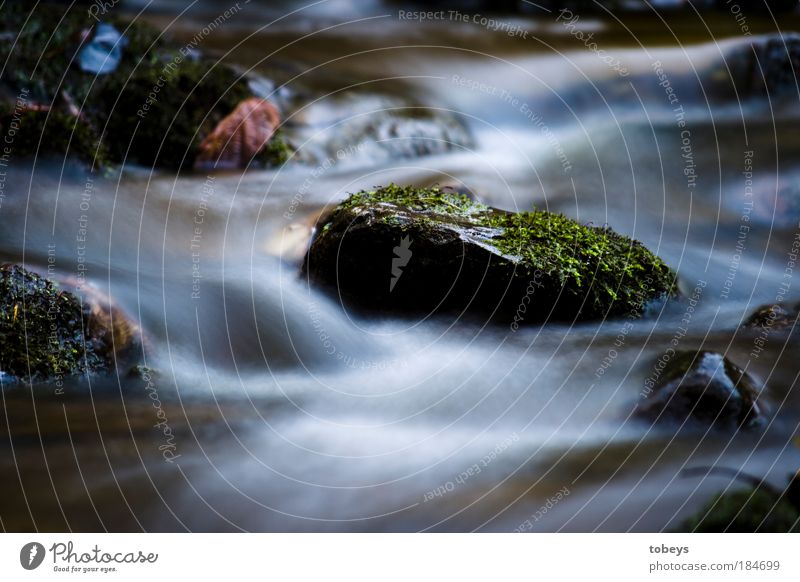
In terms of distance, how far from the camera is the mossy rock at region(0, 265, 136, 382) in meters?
2.72

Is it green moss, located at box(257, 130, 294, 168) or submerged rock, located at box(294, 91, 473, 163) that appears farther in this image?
submerged rock, located at box(294, 91, 473, 163)

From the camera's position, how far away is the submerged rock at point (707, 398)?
2.64m

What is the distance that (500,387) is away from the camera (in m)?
2.92

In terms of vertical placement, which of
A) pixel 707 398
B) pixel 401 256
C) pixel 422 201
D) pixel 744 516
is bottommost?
pixel 744 516

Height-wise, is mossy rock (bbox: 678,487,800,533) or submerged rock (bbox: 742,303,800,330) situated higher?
submerged rock (bbox: 742,303,800,330)

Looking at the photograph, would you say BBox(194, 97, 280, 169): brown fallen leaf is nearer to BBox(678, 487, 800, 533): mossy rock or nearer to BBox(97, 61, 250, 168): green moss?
BBox(97, 61, 250, 168): green moss

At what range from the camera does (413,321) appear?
3100 mm

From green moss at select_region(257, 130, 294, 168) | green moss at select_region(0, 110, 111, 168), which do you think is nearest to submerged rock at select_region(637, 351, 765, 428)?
green moss at select_region(257, 130, 294, 168)

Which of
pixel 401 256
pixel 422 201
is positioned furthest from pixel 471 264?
pixel 422 201
